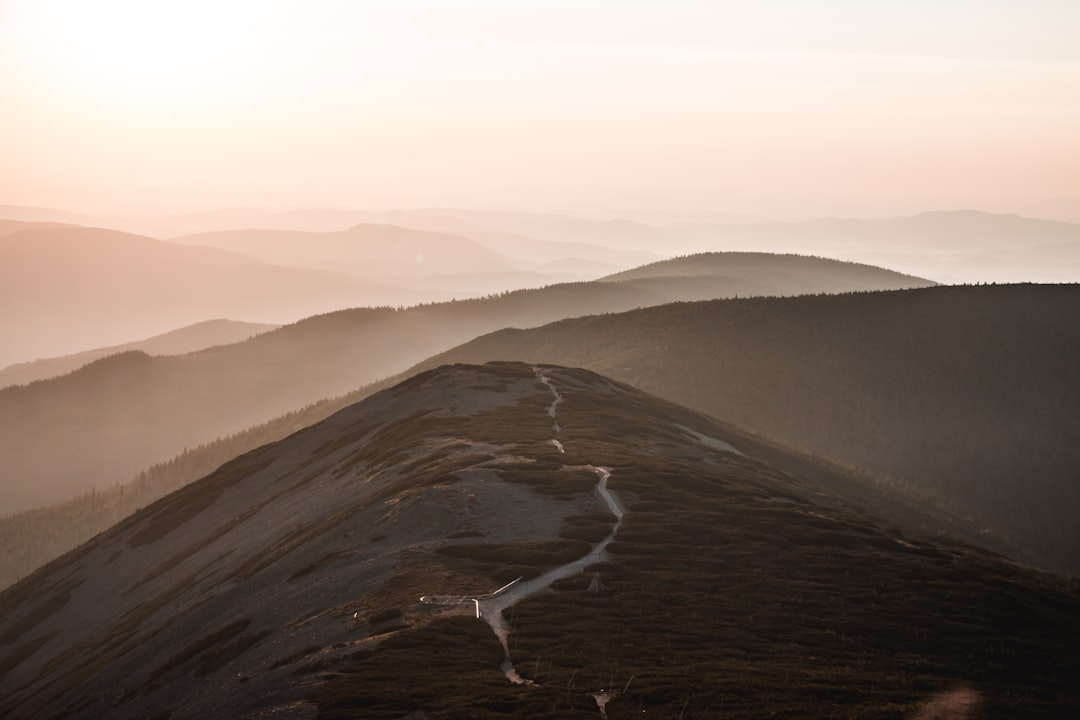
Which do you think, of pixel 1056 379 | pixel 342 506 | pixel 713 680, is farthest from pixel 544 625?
pixel 1056 379

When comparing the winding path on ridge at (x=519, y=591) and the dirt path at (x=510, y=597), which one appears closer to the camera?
the winding path on ridge at (x=519, y=591)

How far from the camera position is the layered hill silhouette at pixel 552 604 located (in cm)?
4506

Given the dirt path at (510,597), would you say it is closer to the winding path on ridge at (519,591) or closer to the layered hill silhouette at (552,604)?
the winding path on ridge at (519,591)

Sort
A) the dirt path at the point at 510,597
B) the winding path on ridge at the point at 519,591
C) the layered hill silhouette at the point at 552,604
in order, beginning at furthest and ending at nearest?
the dirt path at the point at 510,597 → the winding path on ridge at the point at 519,591 → the layered hill silhouette at the point at 552,604

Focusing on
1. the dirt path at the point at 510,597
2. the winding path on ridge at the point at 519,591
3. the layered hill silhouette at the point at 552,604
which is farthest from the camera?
the dirt path at the point at 510,597

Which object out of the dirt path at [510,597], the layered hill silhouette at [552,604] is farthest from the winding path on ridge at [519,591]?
the layered hill silhouette at [552,604]

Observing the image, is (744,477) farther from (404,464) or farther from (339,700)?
(339,700)

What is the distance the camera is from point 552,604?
56781 millimetres

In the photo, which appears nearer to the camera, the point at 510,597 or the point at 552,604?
the point at 552,604

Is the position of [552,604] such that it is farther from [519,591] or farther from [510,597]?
[519,591]

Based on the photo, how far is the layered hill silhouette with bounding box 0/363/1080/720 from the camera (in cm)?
4506

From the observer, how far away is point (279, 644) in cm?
5553

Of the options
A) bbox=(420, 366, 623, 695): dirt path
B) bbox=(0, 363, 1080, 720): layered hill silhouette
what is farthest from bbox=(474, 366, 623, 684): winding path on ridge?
bbox=(0, 363, 1080, 720): layered hill silhouette

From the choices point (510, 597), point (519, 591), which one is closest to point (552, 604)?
point (510, 597)
